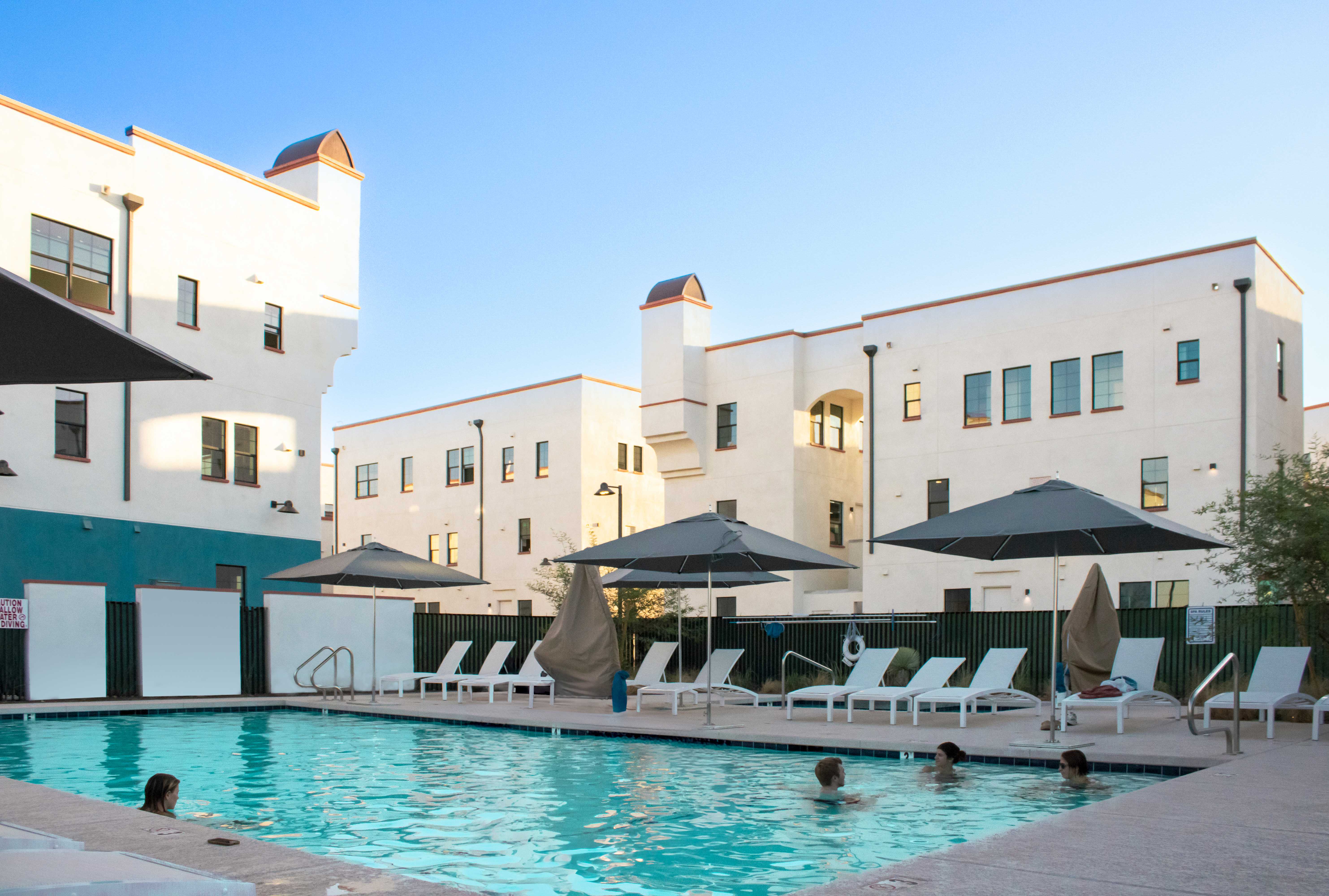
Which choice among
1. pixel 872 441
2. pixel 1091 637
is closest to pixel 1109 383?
pixel 872 441

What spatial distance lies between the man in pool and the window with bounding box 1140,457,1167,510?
18681mm

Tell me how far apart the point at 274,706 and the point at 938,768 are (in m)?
11.5

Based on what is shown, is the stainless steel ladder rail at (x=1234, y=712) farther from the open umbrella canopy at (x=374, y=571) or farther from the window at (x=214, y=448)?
the window at (x=214, y=448)

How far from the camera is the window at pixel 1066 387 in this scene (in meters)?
26.2

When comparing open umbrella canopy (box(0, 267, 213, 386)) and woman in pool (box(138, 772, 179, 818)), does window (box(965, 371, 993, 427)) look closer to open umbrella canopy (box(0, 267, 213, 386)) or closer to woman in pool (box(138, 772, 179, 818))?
woman in pool (box(138, 772, 179, 818))

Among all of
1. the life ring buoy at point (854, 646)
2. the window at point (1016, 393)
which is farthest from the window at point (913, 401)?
the life ring buoy at point (854, 646)

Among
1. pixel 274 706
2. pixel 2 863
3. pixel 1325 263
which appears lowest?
pixel 274 706

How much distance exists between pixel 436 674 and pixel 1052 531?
40.3 feet

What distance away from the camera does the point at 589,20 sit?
18703mm

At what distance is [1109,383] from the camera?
84.3ft

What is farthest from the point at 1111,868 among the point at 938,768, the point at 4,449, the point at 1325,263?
the point at 1325,263

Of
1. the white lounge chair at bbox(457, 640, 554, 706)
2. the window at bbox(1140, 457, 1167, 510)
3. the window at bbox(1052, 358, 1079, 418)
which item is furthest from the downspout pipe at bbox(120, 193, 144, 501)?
the window at bbox(1140, 457, 1167, 510)

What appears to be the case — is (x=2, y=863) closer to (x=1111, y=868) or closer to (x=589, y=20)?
(x=1111, y=868)

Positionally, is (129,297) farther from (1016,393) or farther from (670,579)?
(1016,393)
